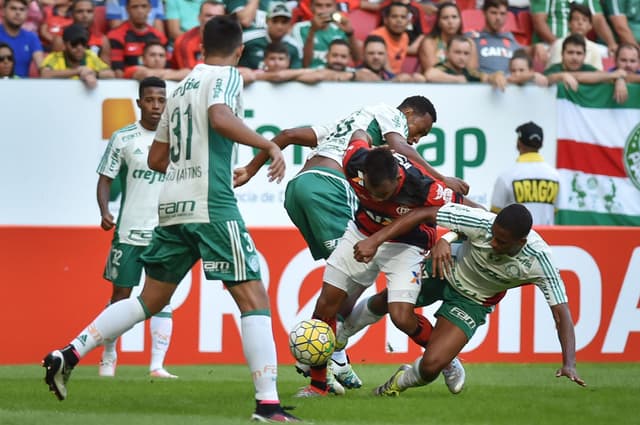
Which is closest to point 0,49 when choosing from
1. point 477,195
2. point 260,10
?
point 260,10

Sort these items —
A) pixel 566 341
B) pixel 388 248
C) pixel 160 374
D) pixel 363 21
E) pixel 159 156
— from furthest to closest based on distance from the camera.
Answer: pixel 363 21 → pixel 160 374 → pixel 388 248 → pixel 566 341 → pixel 159 156

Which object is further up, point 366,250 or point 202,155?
point 202,155

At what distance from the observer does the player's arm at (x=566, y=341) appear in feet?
24.6

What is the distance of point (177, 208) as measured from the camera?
7.11 meters

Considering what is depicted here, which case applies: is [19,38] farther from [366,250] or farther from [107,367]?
[366,250]

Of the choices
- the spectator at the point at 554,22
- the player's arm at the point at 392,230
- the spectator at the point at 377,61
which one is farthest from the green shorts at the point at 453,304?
the spectator at the point at 554,22

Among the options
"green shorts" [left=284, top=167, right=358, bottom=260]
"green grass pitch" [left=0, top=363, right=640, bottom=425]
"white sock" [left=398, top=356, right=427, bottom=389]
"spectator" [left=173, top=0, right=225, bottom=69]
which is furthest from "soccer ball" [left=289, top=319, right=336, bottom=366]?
"spectator" [left=173, top=0, right=225, bottom=69]

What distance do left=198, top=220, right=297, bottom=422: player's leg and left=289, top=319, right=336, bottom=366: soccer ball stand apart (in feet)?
3.23

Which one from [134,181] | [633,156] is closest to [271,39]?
[633,156]

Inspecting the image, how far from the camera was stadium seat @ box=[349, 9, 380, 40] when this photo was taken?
15898mm

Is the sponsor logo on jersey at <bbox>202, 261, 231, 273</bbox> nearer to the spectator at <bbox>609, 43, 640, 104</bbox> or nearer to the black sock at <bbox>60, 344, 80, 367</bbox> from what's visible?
the black sock at <bbox>60, 344, 80, 367</bbox>

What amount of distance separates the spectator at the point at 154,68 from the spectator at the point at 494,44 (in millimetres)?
3721

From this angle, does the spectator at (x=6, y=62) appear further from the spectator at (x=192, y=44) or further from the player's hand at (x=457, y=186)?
the player's hand at (x=457, y=186)

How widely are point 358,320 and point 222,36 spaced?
2718 millimetres
